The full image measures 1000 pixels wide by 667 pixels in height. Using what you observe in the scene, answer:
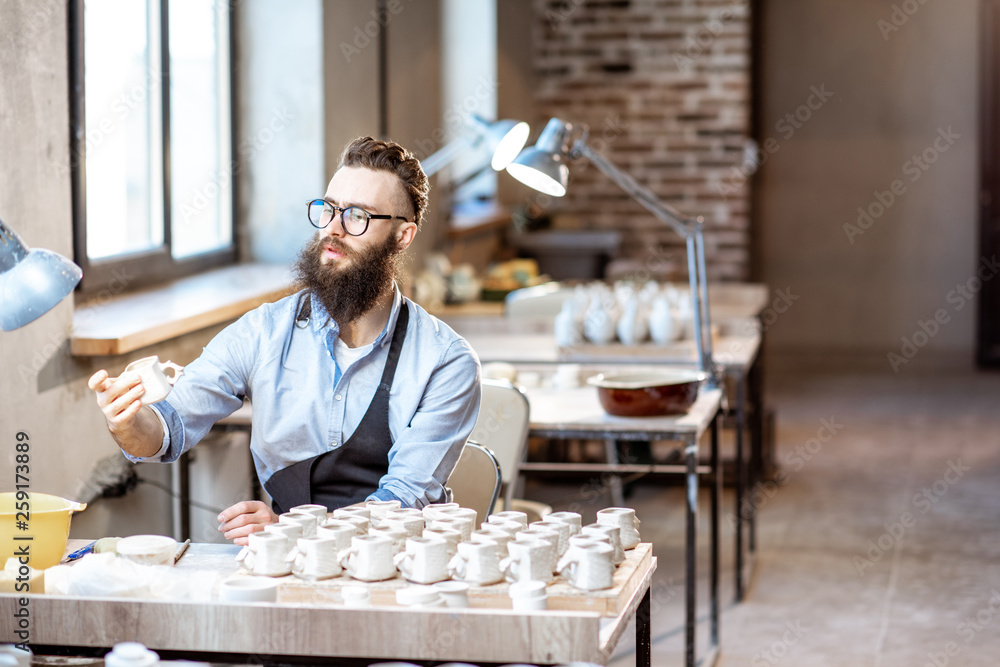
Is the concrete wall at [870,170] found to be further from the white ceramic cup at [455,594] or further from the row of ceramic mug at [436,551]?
the white ceramic cup at [455,594]

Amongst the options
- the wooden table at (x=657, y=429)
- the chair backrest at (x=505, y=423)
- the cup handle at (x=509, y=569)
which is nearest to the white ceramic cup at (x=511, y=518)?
the cup handle at (x=509, y=569)

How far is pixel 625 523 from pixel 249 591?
0.55m

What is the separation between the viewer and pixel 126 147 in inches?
135

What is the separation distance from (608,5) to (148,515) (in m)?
4.93

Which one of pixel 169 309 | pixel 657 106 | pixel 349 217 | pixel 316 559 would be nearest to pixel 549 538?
pixel 316 559

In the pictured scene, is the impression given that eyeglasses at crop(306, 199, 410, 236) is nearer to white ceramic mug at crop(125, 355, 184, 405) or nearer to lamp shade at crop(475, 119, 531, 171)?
white ceramic mug at crop(125, 355, 184, 405)

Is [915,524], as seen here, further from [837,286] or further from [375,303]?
[837,286]

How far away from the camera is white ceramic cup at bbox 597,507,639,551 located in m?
1.71

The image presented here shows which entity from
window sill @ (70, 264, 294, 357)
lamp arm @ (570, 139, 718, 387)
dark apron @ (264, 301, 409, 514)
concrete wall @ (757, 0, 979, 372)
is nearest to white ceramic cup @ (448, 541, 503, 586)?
dark apron @ (264, 301, 409, 514)

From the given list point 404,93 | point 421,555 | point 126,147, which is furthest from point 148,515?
point 404,93

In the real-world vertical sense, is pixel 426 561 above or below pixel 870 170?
below

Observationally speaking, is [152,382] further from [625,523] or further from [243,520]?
[625,523]

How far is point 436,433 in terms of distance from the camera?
6.64 ft

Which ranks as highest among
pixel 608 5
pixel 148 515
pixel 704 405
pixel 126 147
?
pixel 608 5
